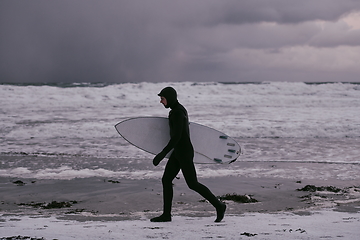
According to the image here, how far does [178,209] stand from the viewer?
5.09 metres

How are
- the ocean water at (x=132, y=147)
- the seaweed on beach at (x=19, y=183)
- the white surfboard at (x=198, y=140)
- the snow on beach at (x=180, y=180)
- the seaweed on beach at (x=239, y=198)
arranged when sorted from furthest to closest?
the ocean water at (x=132, y=147), the seaweed on beach at (x=19, y=183), the seaweed on beach at (x=239, y=198), the white surfboard at (x=198, y=140), the snow on beach at (x=180, y=180)

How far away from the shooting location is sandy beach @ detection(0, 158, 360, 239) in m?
3.80

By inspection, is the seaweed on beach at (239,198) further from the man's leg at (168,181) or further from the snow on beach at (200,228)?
the man's leg at (168,181)

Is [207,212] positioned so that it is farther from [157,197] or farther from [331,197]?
[331,197]

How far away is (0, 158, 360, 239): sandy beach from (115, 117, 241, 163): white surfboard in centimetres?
67

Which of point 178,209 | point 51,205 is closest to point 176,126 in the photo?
point 178,209

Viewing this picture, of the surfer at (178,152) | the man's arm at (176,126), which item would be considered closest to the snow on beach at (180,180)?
the surfer at (178,152)

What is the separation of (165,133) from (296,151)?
6.05 meters

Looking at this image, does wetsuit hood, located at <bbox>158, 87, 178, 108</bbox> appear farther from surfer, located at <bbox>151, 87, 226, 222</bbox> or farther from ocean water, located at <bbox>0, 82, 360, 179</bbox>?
ocean water, located at <bbox>0, 82, 360, 179</bbox>

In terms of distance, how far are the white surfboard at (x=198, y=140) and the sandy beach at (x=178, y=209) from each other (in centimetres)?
67

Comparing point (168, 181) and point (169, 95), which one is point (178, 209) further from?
point (169, 95)

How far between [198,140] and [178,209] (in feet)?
2.98

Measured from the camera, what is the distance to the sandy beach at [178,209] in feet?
12.5

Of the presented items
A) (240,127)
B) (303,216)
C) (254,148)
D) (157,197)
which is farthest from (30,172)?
(240,127)
